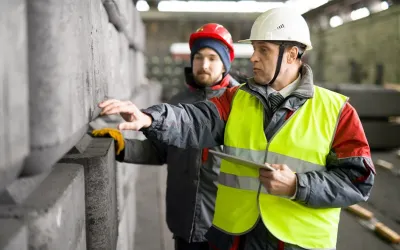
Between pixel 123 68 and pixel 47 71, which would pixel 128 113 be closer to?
pixel 47 71

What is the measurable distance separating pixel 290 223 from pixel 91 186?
0.95 m

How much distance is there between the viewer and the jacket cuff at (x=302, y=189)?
180 centimetres

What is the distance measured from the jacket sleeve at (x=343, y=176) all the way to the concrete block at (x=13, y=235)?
45.9 inches

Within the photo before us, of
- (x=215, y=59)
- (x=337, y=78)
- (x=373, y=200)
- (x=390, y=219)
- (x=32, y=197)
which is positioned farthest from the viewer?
(x=337, y=78)

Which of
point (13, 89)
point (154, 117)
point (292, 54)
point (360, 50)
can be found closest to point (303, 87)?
point (292, 54)

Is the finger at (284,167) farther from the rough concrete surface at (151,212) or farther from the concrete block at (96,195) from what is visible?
the rough concrete surface at (151,212)

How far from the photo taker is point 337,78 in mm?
16812

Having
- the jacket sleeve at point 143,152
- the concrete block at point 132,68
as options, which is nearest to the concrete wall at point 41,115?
the jacket sleeve at point 143,152

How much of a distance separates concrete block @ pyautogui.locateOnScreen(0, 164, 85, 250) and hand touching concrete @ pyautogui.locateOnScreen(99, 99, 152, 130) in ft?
0.90

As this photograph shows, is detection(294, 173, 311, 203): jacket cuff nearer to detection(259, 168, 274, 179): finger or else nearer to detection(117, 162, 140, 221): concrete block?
detection(259, 168, 274, 179): finger

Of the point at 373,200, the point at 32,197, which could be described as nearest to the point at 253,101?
the point at 32,197

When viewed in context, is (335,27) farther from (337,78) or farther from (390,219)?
(390,219)

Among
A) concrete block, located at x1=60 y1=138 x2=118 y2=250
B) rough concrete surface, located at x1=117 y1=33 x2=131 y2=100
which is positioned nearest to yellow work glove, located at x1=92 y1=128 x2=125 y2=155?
concrete block, located at x1=60 y1=138 x2=118 y2=250

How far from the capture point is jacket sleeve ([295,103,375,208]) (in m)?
1.82
